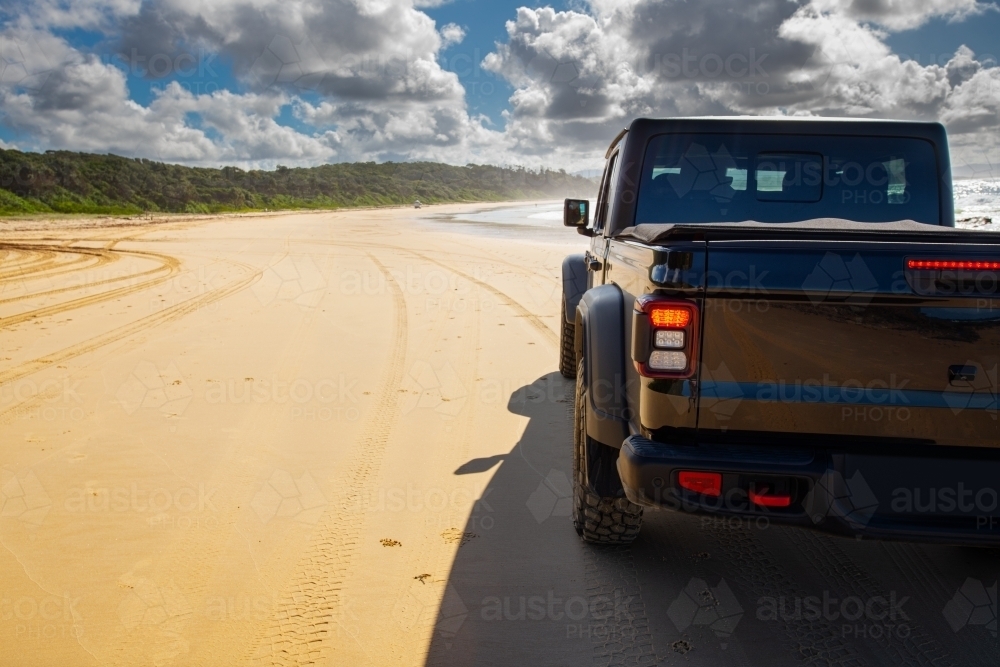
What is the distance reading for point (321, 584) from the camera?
307 centimetres

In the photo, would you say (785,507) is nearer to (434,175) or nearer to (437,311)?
(437,311)

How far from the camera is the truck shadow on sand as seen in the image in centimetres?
261

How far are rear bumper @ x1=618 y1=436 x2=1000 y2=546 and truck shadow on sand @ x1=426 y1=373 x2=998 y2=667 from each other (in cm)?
50

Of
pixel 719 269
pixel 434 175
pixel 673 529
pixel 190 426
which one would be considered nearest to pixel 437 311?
pixel 190 426

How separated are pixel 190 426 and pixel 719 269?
408 cm

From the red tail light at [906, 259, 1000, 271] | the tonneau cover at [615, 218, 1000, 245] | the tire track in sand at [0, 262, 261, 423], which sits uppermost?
the tonneau cover at [615, 218, 1000, 245]

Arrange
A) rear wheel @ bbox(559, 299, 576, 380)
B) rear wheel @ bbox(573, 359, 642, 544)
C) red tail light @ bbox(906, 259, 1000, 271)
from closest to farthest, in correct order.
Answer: red tail light @ bbox(906, 259, 1000, 271)
rear wheel @ bbox(573, 359, 642, 544)
rear wheel @ bbox(559, 299, 576, 380)

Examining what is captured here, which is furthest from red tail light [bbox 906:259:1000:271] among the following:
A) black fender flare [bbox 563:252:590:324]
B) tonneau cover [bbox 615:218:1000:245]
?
black fender flare [bbox 563:252:590:324]

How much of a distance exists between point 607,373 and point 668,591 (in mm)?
952

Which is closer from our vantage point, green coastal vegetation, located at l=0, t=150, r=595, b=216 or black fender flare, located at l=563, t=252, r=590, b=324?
black fender flare, located at l=563, t=252, r=590, b=324

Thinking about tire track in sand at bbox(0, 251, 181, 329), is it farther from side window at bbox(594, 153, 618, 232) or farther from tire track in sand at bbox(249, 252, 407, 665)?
side window at bbox(594, 153, 618, 232)

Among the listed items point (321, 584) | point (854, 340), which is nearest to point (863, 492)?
point (854, 340)

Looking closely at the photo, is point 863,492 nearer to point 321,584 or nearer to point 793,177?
point 793,177

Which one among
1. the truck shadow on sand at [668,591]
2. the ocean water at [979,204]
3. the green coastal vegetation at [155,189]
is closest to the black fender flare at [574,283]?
the truck shadow on sand at [668,591]
